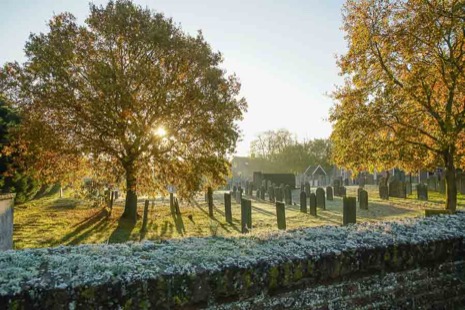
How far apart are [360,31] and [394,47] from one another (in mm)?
1582

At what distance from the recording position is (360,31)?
14.9m

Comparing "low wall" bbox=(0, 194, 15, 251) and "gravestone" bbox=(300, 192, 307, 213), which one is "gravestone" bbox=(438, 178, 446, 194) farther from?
"low wall" bbox=(0, 194, 15, 251)

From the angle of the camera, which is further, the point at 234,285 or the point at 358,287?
the point at 358,287

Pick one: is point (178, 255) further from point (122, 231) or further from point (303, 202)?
point (303, 202)

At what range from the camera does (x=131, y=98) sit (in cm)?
1644

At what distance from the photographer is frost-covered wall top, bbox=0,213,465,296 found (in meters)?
3.02

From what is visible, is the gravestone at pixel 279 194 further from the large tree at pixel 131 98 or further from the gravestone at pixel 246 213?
the gravestone at pixel 246 213

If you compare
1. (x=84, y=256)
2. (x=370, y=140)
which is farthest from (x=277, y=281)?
(x=370, y=140)

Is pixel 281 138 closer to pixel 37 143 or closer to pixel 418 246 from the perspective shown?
pixel 37 143

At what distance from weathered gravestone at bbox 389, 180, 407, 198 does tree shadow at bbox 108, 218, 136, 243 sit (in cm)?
1997

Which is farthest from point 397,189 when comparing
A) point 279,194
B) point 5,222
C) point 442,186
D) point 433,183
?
point 5,222

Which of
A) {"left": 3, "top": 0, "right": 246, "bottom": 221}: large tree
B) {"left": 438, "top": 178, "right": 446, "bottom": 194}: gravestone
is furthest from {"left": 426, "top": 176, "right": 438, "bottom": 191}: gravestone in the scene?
{"left": 3, "top": 0, "right": 246, "bottom": 221}: large tree

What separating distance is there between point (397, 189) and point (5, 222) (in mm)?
25797

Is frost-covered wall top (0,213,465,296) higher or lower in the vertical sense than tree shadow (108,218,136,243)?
higher
